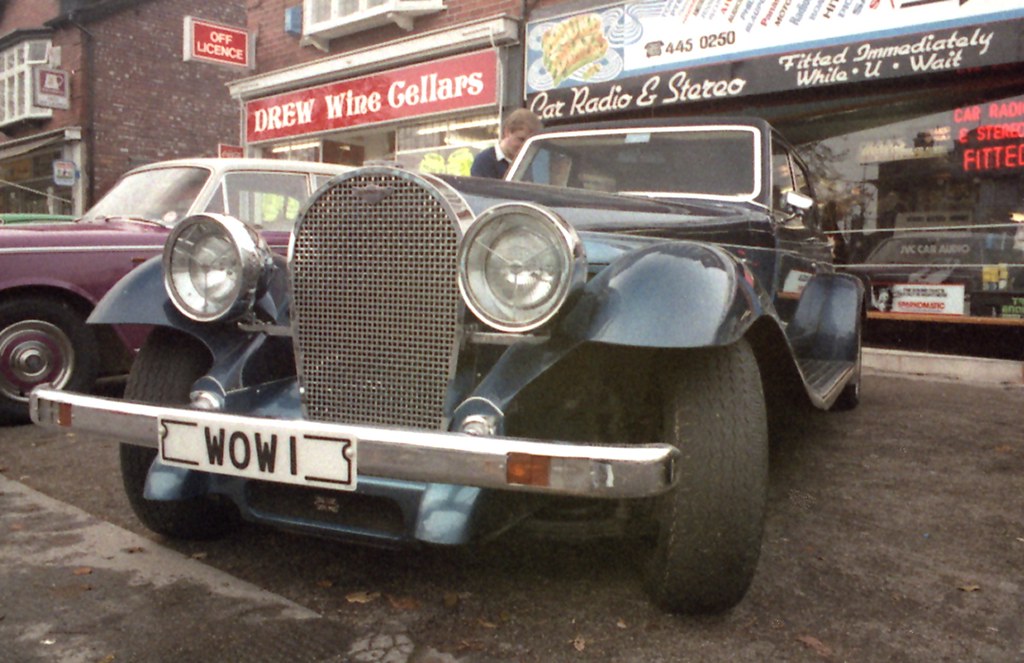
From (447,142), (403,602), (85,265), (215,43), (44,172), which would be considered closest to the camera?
(403,602)

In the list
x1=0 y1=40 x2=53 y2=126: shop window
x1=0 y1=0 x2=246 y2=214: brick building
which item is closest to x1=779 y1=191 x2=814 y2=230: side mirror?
x1=0 y1=0 x2=246 y2=214: brick building

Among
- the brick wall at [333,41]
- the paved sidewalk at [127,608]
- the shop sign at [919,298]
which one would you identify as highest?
the brick wall at [333,41]

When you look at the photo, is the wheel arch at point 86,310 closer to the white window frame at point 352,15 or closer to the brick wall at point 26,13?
the white window frame at point 352,15

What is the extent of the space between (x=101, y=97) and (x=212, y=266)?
57.3ft

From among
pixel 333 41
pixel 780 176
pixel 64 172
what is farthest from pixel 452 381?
pixel 64 172

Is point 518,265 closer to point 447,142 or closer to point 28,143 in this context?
point 447,142

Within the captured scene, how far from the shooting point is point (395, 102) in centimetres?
1119

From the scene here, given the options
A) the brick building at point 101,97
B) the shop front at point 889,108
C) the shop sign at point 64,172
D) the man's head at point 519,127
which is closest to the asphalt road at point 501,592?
the man's head at point 519,127

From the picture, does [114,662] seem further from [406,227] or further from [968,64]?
[968,64]

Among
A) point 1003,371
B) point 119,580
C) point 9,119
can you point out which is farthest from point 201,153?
point 119,580

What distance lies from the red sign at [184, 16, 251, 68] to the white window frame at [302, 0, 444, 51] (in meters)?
1.39

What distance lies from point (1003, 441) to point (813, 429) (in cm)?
92

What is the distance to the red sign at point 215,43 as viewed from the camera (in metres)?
12.6

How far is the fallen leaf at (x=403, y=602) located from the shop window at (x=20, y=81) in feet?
63.6
